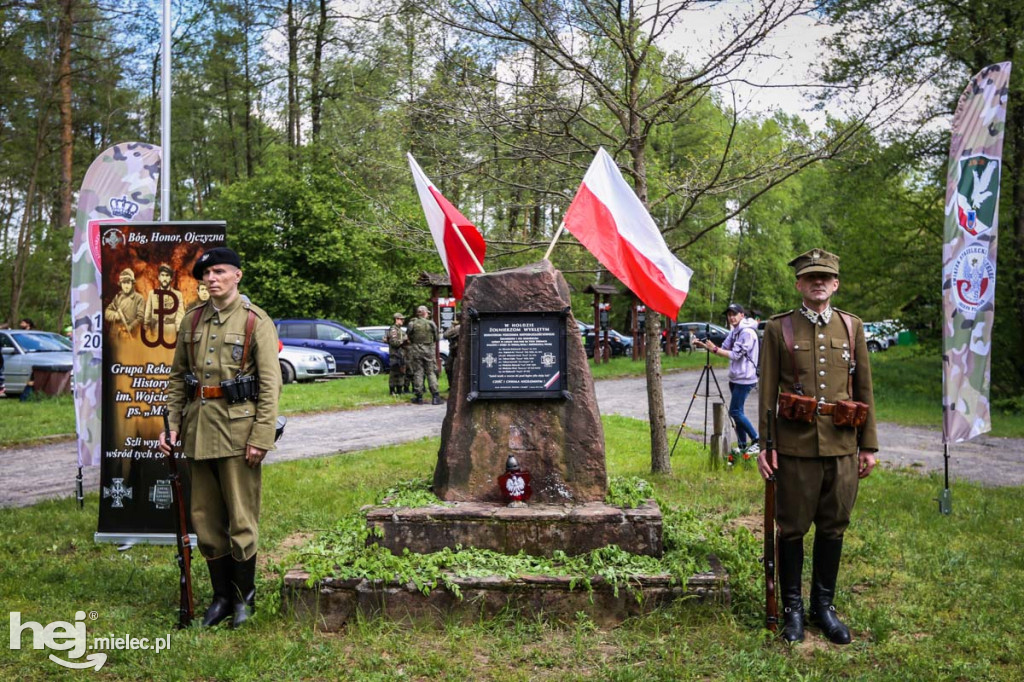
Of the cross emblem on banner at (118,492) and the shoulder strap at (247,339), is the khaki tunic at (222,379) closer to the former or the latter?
the shoulder strap at (247,339)

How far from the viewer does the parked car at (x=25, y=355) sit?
18375mm

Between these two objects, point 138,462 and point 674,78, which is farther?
point 674,78

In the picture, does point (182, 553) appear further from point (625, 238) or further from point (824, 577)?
point (824, 577)

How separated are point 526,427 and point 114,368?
327 cm

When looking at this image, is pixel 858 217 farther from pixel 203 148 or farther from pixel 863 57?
pixel 203 148

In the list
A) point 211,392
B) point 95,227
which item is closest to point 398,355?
point 95,227

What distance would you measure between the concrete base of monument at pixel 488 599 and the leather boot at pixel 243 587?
0.76ft

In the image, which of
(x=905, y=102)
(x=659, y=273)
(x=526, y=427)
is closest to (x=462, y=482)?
(x=526, y=427)

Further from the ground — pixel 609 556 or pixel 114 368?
pixel 114 368

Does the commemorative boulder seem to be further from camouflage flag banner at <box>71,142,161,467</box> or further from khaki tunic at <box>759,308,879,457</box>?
camouflage flag banner at <box>71,142,161,467</box>

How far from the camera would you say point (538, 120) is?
8570 mm

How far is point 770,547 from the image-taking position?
4816 millimetres

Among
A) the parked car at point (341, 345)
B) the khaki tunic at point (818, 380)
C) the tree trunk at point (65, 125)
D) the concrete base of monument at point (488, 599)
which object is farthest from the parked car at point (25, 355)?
the khaki tunic at point (818, 380)

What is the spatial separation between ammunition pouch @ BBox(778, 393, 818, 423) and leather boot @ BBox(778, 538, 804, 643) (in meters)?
0.70
